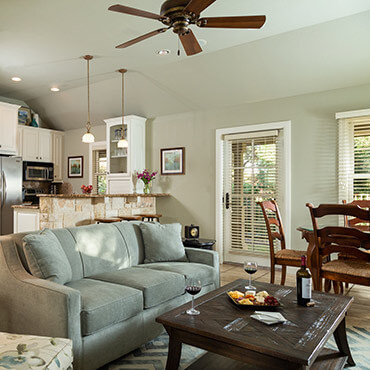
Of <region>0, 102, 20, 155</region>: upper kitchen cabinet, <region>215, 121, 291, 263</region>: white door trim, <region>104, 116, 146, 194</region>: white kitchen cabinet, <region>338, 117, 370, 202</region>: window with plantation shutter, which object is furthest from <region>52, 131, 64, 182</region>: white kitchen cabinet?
<region>338, 117, 370, 202</region>: window with plantation shutter

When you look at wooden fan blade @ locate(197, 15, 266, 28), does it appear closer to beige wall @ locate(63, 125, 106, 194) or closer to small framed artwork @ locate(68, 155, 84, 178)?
beige wall @ locate(63, 125, 106, 194)

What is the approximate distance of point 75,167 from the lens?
7.66m

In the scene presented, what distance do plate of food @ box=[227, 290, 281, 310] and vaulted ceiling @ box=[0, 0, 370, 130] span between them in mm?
2738

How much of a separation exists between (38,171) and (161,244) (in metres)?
4.87

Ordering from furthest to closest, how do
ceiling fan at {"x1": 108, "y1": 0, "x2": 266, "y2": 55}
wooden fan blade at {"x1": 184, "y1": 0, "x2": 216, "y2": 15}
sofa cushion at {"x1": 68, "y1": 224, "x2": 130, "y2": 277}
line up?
sofa cushion at {"x1": 68, "y1": 224, "x2": 130, "y2": 277} < ceiling fan at {"x1": 108, "y1": 0, "x2": 266, "y2": 55} < wooden fan blade at {"x1": 184, "y1": 0, "x2": 216, "y2": 15}

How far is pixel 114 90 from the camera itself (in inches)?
241

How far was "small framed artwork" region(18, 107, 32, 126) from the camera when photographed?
7080 mm

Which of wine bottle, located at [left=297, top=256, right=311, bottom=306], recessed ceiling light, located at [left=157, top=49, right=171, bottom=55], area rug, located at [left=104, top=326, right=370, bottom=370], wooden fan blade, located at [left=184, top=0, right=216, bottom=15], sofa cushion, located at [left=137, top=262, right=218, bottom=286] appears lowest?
area rug, located at [left=104, top=326, right=370, bottom=370]

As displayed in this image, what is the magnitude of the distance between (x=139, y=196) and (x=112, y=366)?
3.49 m

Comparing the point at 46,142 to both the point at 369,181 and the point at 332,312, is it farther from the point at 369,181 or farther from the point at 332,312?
the point at 332,312

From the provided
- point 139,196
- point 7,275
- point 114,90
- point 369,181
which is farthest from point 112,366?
point 114,90

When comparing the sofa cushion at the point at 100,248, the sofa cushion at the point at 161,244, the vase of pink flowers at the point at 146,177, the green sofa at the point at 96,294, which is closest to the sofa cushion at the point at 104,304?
the green sofa at the point at 96,294

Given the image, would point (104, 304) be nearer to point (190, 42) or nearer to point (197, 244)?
point (197, 244)

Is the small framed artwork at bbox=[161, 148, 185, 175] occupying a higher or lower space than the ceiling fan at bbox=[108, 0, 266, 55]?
lower
